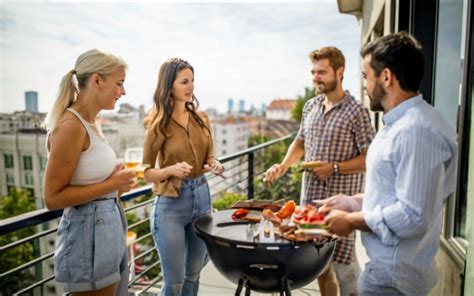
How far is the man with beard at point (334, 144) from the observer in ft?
6.91

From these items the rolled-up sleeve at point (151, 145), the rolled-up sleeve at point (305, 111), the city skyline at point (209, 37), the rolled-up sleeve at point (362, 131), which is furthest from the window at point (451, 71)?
the city skyline at point (209, 37)

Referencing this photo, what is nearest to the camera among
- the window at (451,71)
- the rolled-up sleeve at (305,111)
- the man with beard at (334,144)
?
the window at (451,71)

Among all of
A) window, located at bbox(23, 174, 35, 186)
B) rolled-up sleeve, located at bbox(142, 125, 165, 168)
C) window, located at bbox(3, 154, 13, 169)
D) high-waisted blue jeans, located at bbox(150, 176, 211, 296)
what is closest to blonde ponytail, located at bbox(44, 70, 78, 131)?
rolled-up sleeve, located at bbox(142, 125, 165, 168)

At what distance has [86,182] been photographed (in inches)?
60.6

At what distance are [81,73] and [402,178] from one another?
1.19 metres

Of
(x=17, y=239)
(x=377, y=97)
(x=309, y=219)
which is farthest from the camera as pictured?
(x=17, y=239)

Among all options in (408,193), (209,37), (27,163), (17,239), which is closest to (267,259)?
(408,193)

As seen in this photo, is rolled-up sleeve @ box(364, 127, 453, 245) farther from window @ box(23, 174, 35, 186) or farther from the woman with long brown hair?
window @ box(23, 174, 35, 186)

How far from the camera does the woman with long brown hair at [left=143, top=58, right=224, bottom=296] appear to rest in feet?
6.51

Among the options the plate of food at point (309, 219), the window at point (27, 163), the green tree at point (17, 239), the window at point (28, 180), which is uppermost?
the plate of food at point (309, 219)

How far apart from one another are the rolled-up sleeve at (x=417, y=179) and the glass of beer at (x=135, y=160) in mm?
1215

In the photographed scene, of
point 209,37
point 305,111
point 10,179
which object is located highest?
point 209,37

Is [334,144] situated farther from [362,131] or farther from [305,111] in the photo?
[305,111]

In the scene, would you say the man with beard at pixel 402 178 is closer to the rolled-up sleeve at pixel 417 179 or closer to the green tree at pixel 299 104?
the rolled-up sleeve at pixel 417 179
